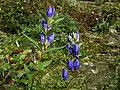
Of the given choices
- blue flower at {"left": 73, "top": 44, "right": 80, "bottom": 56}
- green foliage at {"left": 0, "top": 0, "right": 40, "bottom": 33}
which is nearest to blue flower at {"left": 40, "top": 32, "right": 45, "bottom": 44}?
blue flower at {"left": 73, "top": 44, "right": 80, "bottom": 56}

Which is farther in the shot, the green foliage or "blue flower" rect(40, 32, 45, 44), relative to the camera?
the green foliage

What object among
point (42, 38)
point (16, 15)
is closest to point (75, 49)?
point (42, 38)

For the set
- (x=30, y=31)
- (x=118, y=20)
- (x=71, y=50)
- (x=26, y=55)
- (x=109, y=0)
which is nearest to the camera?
(x=71, y=50)

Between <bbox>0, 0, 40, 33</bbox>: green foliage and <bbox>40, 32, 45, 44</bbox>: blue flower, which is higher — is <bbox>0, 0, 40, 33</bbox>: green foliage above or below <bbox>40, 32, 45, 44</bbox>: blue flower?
below

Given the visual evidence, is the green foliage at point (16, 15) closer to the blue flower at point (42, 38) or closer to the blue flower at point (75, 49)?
the blue flower at point (42, 38)

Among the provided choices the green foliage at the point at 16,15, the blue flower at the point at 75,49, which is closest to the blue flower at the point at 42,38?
the blue flower at the point at 75,49

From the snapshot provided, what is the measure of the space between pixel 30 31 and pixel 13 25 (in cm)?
22

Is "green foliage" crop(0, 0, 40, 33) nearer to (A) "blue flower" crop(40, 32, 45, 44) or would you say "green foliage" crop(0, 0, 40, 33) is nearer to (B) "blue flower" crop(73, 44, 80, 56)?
(A) "blue flower" crop(40, 32, 45, 44)

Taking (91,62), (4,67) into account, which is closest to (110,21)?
(91,62)

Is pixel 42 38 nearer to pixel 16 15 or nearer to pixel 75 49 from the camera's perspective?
pixel 75 49

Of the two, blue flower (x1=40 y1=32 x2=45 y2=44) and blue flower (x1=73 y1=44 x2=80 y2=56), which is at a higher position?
blue flower (x1=40 y1=32 x2=45 y2=44)

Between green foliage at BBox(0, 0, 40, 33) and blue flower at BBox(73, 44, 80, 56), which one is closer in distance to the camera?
blue flower at BBox(73, 44, 80, 56)

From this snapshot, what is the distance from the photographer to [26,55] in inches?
110

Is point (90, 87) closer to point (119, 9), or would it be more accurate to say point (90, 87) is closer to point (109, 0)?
point (119, 9)
